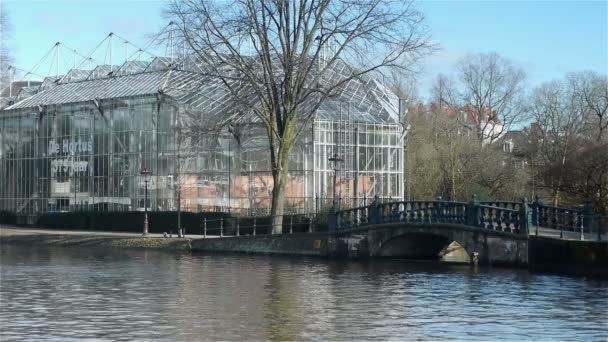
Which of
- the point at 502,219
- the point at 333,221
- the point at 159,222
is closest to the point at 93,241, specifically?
the point at 159,222

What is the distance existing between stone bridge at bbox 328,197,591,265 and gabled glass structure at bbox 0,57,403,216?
938cm

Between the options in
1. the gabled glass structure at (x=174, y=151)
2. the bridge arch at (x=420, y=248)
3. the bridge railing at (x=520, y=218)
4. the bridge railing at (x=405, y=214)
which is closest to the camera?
the bridge railing at (x=520, y=218)

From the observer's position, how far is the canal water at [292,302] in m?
17.3

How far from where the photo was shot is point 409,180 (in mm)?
61875

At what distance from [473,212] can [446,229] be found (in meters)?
1.21

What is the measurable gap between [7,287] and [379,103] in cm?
3220

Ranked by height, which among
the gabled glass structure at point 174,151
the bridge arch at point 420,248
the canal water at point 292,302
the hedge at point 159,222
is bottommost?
the canal water at point 292,302

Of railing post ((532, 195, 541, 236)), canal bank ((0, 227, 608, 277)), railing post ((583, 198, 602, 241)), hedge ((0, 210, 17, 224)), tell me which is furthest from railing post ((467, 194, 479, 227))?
hedge ((0, 210, 17, 224))

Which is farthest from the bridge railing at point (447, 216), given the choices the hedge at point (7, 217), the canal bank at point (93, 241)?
the hedge at point (7, 217)

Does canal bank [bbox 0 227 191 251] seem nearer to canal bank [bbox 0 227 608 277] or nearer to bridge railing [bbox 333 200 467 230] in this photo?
canal bank [bbox 0 227 608 277]

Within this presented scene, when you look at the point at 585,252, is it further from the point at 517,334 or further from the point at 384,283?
the point at 517,334

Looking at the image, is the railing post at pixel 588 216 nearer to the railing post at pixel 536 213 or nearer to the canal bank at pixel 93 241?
the railing post at pixel 536 213

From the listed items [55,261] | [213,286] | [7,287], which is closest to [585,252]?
[213,286]

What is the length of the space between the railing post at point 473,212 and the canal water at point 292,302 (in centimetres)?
158
